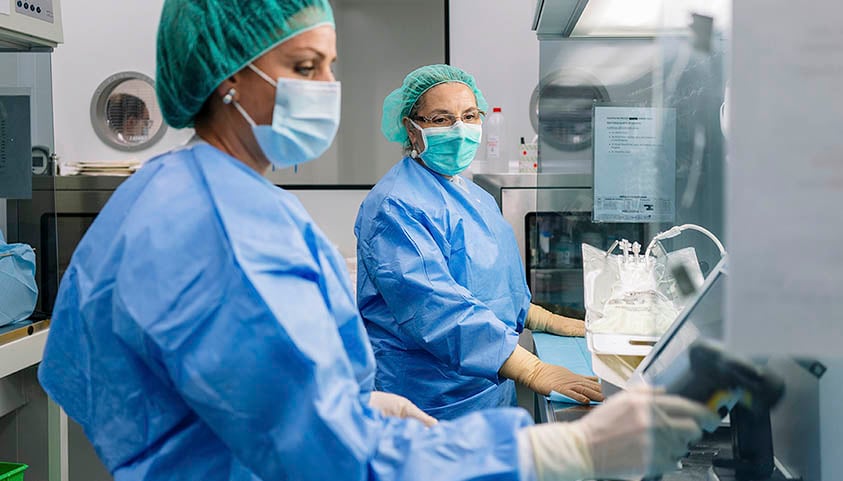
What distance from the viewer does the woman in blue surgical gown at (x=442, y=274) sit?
5.69 feet

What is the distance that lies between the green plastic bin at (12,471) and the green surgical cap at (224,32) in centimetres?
159

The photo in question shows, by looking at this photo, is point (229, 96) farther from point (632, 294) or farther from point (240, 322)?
point (632, 294)

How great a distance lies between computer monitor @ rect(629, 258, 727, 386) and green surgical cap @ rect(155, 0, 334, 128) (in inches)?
22.4

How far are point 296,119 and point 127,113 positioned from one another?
3.12 meters

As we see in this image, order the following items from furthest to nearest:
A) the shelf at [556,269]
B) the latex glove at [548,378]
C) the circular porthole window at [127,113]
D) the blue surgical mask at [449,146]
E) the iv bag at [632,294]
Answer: the circular porthole window at [127,113], the shelf at [556,269], the blue surgical mask at [449,146], the latex glove at [548,378], the iv bag at [632,294]

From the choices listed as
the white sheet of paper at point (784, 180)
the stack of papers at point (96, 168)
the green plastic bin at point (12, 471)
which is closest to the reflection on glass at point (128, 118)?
the stack of papers at point (96, 168)

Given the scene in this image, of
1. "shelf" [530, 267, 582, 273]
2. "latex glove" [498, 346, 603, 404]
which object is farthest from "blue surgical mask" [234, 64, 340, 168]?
"shelf" [530, 267, 582, 273]

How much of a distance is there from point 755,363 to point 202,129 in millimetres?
730

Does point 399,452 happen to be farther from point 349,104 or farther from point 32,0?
point 349,104

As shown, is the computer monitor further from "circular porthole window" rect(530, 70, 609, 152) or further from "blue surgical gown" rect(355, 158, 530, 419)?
"circular porthole window" rect(530, 70, 609, 152)

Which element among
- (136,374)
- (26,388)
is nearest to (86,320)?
(136,374)

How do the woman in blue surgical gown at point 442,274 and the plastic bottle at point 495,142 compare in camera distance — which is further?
the plastic bottle at point 495,142

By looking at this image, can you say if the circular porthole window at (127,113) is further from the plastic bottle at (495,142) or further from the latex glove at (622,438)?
the latex glove at (622,438)

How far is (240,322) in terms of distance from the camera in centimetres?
79
